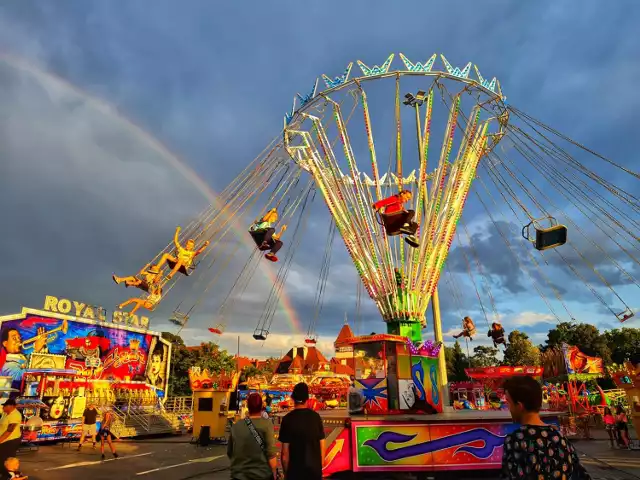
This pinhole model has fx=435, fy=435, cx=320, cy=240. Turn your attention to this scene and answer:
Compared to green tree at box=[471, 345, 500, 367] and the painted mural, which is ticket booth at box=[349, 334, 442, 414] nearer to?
the painted mural

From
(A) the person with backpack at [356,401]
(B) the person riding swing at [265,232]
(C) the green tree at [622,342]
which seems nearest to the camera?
(A) the person with backpack at [356,401]

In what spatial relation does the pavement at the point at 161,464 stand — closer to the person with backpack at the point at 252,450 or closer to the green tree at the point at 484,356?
the person with backpack at the point at 252,450

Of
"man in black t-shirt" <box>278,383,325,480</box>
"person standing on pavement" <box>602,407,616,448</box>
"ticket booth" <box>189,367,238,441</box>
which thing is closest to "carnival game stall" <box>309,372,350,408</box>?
"ticket booth" <box>189,367,238,441</box>

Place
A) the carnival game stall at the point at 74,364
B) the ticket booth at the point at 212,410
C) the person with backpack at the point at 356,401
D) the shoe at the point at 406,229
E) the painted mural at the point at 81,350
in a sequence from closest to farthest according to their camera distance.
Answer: the person with backpack at the point at 356,401 → the shoe at the point at 406,229 → the ticket booth at the point at 212,410 → the carnival game stall at the point at 74,364 → the painted mural at the point at 81,350

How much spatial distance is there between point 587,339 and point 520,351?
34.4 feet

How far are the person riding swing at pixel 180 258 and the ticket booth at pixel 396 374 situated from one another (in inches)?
447

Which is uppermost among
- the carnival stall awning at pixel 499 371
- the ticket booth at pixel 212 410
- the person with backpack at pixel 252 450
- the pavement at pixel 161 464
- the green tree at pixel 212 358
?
the green tree at pixel 212 358

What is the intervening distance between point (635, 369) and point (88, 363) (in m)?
35.8

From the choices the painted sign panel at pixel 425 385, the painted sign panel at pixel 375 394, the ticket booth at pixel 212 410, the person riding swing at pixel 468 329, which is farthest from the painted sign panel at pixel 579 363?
the ticket booth at pixel 212 410

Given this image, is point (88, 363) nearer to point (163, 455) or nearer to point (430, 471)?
point (163, 455)

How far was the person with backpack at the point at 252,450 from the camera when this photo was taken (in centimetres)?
515

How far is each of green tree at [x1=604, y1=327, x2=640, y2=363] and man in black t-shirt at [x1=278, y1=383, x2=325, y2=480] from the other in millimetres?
74872

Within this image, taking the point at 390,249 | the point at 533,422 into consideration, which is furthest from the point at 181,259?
the point at 533,422

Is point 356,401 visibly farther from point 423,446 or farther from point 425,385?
point 423,446
